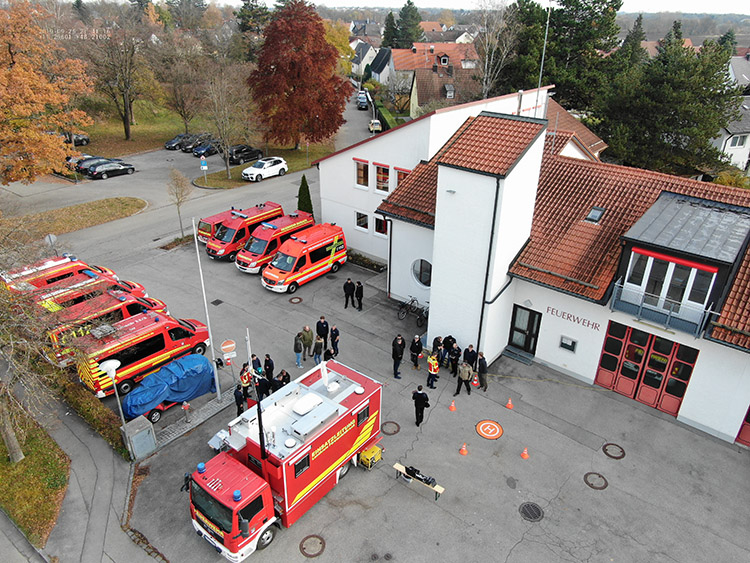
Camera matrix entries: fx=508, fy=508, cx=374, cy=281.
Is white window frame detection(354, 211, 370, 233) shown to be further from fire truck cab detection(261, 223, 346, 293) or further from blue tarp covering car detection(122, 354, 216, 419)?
blue tarp covering car detection(122, 354, 216, 419)

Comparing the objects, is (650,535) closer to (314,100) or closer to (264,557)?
(264,557)

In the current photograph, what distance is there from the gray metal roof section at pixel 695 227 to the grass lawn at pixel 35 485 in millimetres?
16473

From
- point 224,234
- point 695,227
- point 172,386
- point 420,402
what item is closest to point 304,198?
point 224,234

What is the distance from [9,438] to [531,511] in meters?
13.3

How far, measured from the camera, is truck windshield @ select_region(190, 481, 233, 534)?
10250mm

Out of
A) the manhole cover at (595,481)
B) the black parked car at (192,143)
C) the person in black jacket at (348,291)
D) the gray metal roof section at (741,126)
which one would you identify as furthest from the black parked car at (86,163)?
the gray metal roof section at (741,126)

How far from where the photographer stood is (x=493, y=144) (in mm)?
15414

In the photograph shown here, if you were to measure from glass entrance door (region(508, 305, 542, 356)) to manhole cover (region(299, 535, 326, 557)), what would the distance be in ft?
32.3

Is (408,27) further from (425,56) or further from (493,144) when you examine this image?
(493,144)

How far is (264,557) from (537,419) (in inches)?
341

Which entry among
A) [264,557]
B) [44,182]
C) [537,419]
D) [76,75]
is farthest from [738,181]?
[44,182]

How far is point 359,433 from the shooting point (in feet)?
41.8

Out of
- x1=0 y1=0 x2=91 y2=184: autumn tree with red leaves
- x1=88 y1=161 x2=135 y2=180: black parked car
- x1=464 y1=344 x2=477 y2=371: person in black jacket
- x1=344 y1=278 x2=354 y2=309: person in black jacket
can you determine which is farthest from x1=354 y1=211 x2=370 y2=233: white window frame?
x1=88 y1=161 x2=135 y2=180: black parked car

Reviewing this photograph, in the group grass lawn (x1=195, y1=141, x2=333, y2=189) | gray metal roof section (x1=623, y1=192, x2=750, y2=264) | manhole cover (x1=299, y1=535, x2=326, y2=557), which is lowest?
grass lawn (x1=195, y1=141, x2=333, y2=189)
